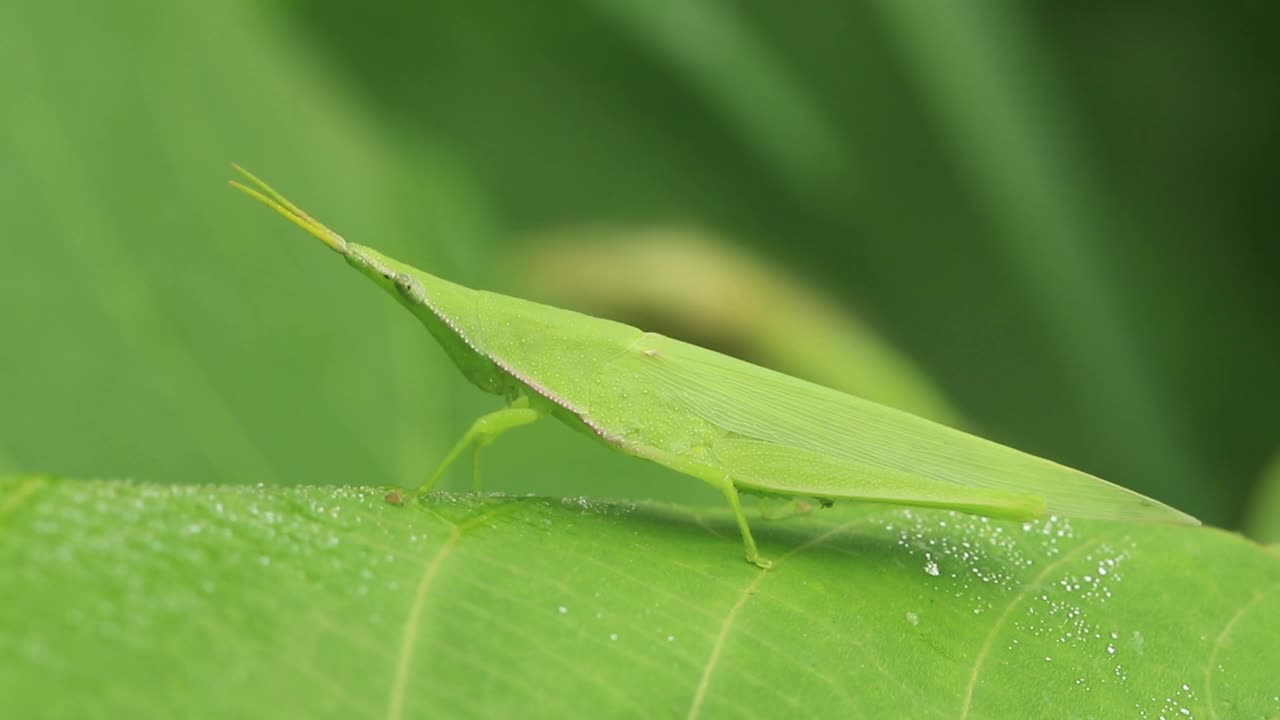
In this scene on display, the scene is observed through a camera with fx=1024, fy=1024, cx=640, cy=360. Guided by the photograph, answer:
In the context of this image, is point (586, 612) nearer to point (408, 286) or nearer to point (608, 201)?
point (408, 286)

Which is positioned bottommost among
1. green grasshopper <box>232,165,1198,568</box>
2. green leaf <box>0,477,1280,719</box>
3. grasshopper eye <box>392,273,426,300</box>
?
green leaf <box>0,477,1280,719</box>

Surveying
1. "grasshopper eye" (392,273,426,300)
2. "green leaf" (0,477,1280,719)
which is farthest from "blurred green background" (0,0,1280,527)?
"green leaf" (0,477,1280,719)

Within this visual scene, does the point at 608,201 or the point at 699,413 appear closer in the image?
the point at 699,413

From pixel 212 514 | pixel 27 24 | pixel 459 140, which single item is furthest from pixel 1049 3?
pixel 212 514

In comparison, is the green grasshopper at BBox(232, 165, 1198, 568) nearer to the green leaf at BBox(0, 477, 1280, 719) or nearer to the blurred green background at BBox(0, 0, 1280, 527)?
the green leaf at BBox(0, 477, 1280, 719)

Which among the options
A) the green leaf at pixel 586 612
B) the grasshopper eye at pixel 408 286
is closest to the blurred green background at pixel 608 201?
the grasshopper eye at pixel 408 286

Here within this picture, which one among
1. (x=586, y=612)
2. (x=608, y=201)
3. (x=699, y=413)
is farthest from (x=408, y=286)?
(x=608, y=201)
